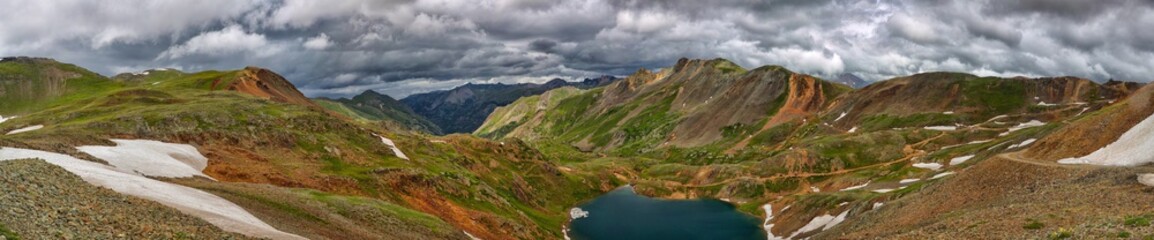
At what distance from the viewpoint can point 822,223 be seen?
118312 millimetres

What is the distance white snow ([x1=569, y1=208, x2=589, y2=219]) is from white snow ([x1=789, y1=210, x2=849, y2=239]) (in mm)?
61788

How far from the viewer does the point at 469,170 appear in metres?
161

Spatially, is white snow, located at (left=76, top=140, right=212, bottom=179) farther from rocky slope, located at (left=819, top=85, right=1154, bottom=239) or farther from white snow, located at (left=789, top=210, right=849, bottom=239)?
white snow, located at (left=789, top=210, right=849, bottom=239)

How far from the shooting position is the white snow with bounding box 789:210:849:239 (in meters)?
111

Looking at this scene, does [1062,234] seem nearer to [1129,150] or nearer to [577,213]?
[1129,150]

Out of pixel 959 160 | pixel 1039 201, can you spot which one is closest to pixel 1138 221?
pixel 1039 201

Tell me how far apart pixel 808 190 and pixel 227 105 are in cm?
16159

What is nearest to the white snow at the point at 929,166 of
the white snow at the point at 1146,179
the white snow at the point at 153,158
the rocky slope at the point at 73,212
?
the white snow at the point at 1146,179

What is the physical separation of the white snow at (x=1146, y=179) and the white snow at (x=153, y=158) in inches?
3425

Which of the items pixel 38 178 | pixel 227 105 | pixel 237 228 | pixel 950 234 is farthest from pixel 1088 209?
pixel 227 105

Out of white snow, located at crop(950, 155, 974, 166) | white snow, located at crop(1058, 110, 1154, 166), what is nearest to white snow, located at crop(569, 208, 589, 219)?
white snow, located at crop(950, 155, 974, 166)

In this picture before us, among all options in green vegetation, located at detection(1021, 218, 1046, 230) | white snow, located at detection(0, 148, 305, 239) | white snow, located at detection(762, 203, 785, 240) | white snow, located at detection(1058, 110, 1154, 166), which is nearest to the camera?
white snow, located at detection(0, 148, 305, 239)

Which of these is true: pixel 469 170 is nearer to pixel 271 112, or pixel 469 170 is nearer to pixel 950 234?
pixel 271 112

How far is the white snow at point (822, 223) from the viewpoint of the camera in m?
111
